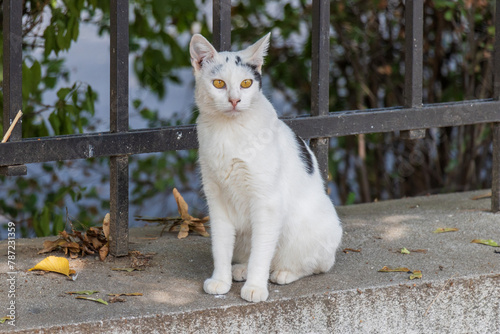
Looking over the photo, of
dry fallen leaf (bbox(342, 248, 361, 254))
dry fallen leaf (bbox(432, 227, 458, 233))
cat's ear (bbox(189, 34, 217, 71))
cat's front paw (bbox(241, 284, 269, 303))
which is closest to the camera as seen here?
cat's front paw (bbox(241, 284, 269, 303))

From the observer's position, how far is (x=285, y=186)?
8.86 ft

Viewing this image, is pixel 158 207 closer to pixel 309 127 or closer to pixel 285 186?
pixel 309 127

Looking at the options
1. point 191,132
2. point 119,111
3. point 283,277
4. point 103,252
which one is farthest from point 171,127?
point 283,277

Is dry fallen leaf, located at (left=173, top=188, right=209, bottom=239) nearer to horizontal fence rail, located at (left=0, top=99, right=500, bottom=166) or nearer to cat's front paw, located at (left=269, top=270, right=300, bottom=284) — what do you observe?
horizontal fence rail, located at (left=0, top=99, right=500, bottom=166)

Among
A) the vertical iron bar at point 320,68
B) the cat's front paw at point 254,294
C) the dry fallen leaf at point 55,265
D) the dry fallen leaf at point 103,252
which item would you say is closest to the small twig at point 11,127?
the dry fallen leaf at point 55,265

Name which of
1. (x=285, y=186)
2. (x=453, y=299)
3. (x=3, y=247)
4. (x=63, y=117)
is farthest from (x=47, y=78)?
(x=453, y=299)

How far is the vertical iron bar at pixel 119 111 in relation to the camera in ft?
9.44

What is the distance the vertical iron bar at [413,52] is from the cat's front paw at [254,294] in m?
1.47

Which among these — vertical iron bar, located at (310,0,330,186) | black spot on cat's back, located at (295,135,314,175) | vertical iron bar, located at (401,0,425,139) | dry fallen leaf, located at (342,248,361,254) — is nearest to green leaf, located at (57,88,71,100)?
vertical iron bar, located at (310,0,330,186)

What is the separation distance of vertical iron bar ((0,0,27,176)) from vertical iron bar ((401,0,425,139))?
1.95 m

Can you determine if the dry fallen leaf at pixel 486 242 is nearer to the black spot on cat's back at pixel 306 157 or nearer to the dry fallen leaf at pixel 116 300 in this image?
the black spot on cat's back at pixel 306 157

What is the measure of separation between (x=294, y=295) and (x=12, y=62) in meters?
1.51

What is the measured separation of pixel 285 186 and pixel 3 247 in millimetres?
1468

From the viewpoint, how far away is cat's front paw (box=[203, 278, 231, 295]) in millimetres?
2568
